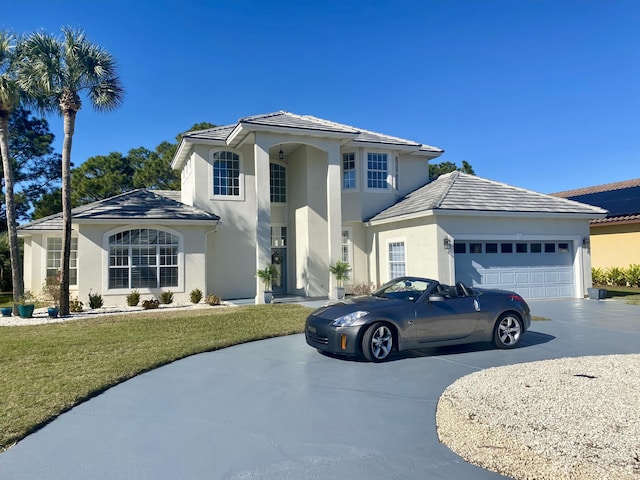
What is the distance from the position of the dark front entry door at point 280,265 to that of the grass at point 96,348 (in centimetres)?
551

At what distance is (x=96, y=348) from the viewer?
29.6ft

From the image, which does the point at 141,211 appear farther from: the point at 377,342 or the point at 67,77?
→ the point at 377,342

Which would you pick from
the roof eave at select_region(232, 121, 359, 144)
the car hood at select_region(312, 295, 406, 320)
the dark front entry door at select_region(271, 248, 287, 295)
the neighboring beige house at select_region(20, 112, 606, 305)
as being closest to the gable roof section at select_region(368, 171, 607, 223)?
the neighboring beige house at select_region(20, 112, 606, 305)

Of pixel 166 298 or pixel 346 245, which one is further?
pixel 346 245

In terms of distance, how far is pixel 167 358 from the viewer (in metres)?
8.05

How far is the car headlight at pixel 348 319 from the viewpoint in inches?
297

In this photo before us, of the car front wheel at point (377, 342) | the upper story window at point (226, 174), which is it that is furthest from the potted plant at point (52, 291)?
the car front wheel at point (377, 342)

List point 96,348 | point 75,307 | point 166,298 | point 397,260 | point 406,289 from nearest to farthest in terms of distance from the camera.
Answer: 1. point 406,289
2. point 96,348
3. point 75,307
4. point 166,298
5. point 397,260

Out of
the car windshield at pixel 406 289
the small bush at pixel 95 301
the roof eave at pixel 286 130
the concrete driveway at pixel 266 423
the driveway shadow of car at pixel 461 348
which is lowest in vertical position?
the concrete driveway at pixel 266 423

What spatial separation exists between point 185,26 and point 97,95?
3.51 m

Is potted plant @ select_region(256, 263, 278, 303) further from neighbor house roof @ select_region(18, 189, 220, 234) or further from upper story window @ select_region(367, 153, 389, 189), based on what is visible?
upper story window @ select_region(367, 153, 389, 189)

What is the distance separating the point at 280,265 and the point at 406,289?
12.5 m

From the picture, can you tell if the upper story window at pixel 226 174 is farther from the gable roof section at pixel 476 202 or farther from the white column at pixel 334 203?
the gable roof section at pixel 476 202

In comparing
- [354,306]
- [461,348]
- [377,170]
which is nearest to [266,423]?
[354,306]
